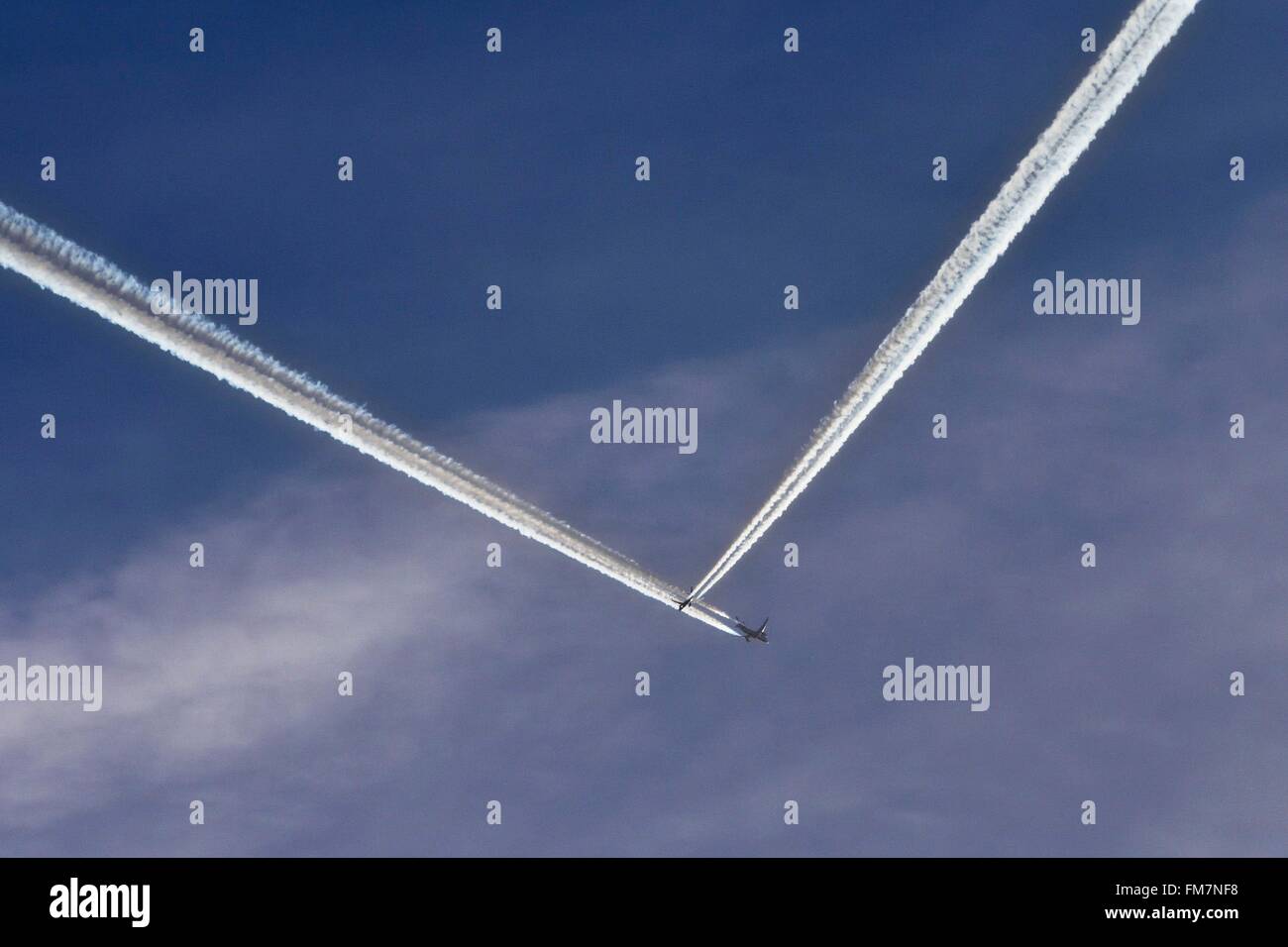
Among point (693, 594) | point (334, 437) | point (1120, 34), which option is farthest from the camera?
point (693, 594)

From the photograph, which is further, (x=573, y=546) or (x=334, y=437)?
(x=573, y=546)

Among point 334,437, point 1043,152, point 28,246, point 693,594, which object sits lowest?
point 693,594

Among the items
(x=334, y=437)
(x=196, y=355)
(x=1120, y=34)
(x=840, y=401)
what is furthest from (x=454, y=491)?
(x=1120, y=34)
